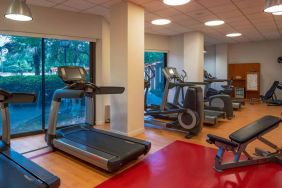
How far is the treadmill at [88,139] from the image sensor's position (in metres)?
2.76

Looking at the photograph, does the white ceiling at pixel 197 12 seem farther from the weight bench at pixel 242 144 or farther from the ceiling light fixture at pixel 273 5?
the weight bench at pixel 242 144

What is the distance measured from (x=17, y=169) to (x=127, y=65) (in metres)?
2.52

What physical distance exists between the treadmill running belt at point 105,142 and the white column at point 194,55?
4.28 m

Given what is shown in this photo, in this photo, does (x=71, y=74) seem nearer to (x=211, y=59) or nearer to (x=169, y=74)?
(x=169, y=74)

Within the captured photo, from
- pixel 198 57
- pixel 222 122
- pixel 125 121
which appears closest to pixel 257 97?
pixel 198 57

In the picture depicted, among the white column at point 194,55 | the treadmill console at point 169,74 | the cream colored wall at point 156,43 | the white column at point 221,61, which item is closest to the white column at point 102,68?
the treadmill console at point 169,74

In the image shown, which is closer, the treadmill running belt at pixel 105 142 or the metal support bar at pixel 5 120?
the metal support bar at pixel 5 120

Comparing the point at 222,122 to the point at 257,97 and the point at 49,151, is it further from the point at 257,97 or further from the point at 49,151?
the point at 257,97

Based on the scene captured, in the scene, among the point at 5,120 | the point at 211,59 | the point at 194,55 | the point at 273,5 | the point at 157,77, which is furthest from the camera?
the point at 211,59

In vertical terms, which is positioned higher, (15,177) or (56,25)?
(56,25)

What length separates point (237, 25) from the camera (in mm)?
6090

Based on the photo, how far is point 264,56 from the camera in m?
9.15

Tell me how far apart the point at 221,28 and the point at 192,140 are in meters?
4.00

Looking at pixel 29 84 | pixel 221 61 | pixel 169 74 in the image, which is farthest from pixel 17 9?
pixel 221 61
